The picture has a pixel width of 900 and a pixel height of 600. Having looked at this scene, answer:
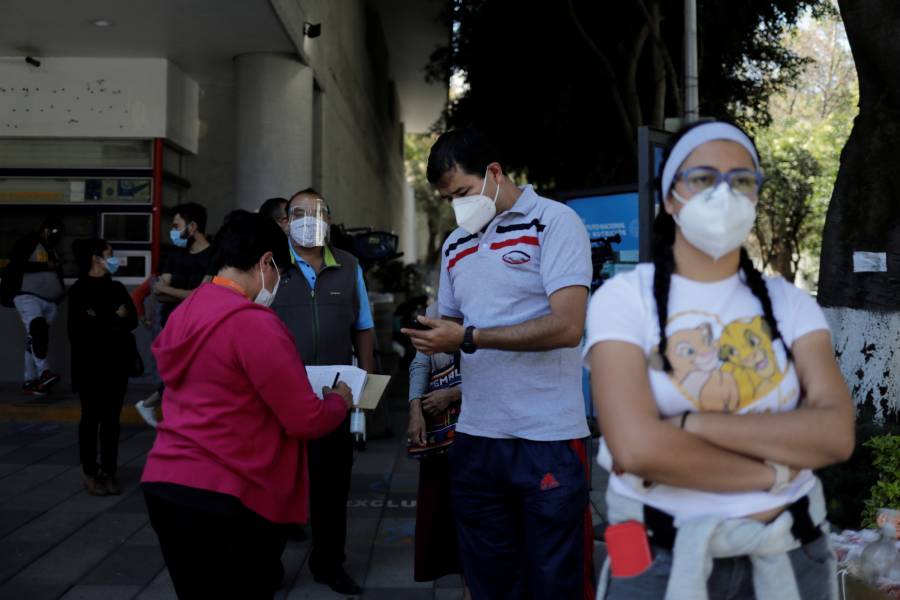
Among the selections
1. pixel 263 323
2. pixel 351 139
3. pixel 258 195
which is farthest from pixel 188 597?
pixel 351 139

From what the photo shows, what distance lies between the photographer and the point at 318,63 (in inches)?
469

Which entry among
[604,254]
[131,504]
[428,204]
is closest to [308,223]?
[131,504]

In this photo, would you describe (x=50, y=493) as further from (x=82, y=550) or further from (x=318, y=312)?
(x=318, y=312)

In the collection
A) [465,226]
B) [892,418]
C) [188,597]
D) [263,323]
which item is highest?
[465,226]

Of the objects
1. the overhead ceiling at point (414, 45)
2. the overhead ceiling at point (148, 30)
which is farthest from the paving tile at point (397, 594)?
the overhead ceiling at point (414, 45)

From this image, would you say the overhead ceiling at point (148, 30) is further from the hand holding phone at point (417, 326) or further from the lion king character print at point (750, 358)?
the lion king character print at point (750, 358)

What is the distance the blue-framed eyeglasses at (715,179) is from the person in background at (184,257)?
4.94 meters

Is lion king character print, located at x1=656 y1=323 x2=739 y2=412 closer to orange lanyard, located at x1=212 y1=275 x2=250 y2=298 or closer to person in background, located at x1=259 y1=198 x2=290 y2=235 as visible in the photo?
orange lanyard, located at x1=212 y1=275 x2=250 y2=298

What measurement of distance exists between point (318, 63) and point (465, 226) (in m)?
9.45

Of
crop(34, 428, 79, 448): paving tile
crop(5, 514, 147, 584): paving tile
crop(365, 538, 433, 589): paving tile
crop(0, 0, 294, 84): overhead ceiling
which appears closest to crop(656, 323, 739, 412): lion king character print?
crop(365, 538, 433, 589): paving tile

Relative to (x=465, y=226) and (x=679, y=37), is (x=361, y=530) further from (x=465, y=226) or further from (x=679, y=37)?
(x=679, y=37)

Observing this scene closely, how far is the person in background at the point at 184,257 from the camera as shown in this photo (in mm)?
6430

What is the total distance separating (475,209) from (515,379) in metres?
0.61

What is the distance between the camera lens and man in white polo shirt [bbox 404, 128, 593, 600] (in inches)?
112
